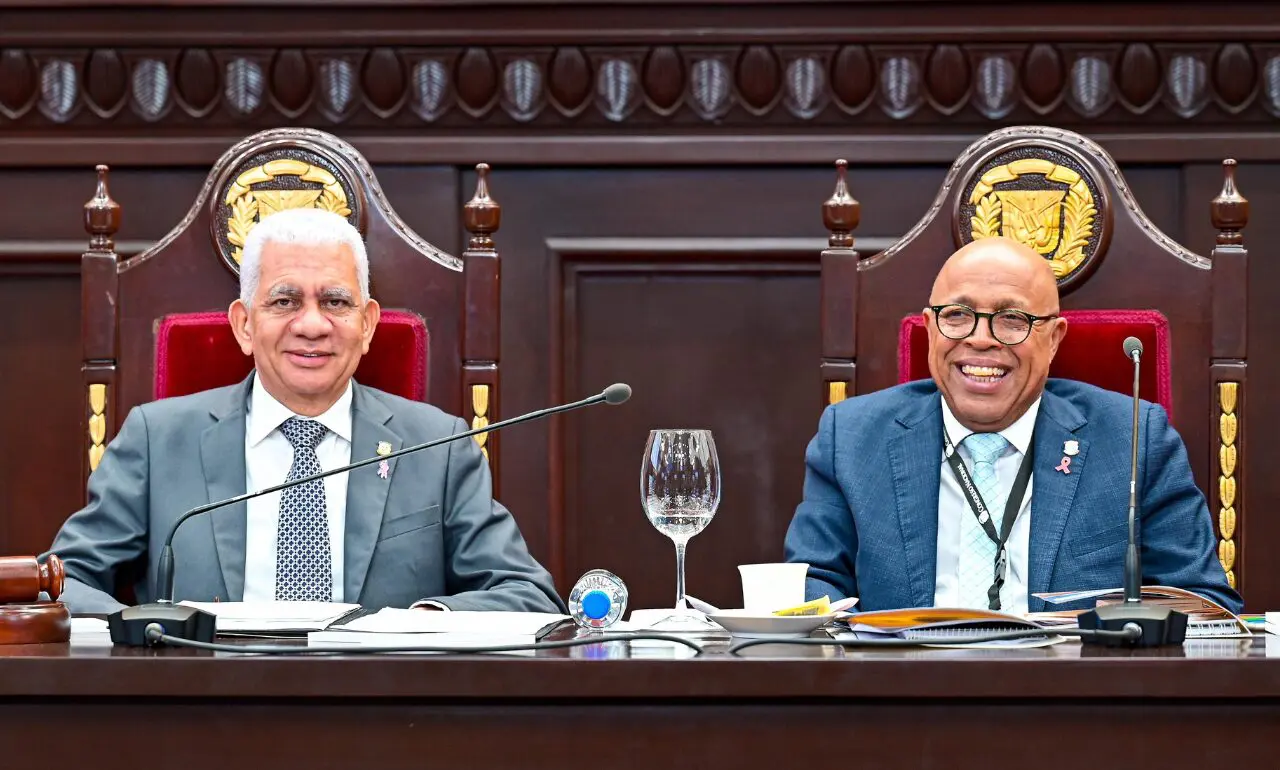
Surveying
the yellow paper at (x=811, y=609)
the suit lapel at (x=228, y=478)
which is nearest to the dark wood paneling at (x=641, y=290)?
the suit lapel at (x=228, y=478)

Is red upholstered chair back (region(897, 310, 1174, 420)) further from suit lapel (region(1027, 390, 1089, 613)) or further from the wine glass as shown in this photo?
the wine glass

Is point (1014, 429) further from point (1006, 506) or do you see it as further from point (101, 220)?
Result: point (101, 220)

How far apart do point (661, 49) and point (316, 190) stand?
31.3 inches

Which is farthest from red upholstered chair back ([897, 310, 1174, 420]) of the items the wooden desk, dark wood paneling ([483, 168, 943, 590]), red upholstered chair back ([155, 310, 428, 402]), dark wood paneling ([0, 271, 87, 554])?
dark wood paneling ([0, 271, 87, 554])

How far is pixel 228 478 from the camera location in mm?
2148

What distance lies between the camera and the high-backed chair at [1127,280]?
2.25 meters

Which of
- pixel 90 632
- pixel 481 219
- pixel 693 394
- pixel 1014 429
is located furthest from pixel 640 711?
pixel 693 394

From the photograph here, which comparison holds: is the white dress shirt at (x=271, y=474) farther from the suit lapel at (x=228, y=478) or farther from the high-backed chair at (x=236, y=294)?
the high-backed chair at (x=236, y=294)

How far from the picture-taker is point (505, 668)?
1.21m

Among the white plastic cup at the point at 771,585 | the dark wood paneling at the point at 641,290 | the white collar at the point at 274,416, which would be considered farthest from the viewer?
the dark wood paneling at the point at 641,290

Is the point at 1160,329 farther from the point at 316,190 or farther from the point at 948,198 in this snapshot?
the point at 316,190

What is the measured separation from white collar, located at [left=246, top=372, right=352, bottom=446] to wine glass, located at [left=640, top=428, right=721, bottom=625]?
2.45 ft

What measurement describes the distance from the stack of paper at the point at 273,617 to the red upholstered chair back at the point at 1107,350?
105 centimetres

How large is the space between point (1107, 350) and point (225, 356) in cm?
135
